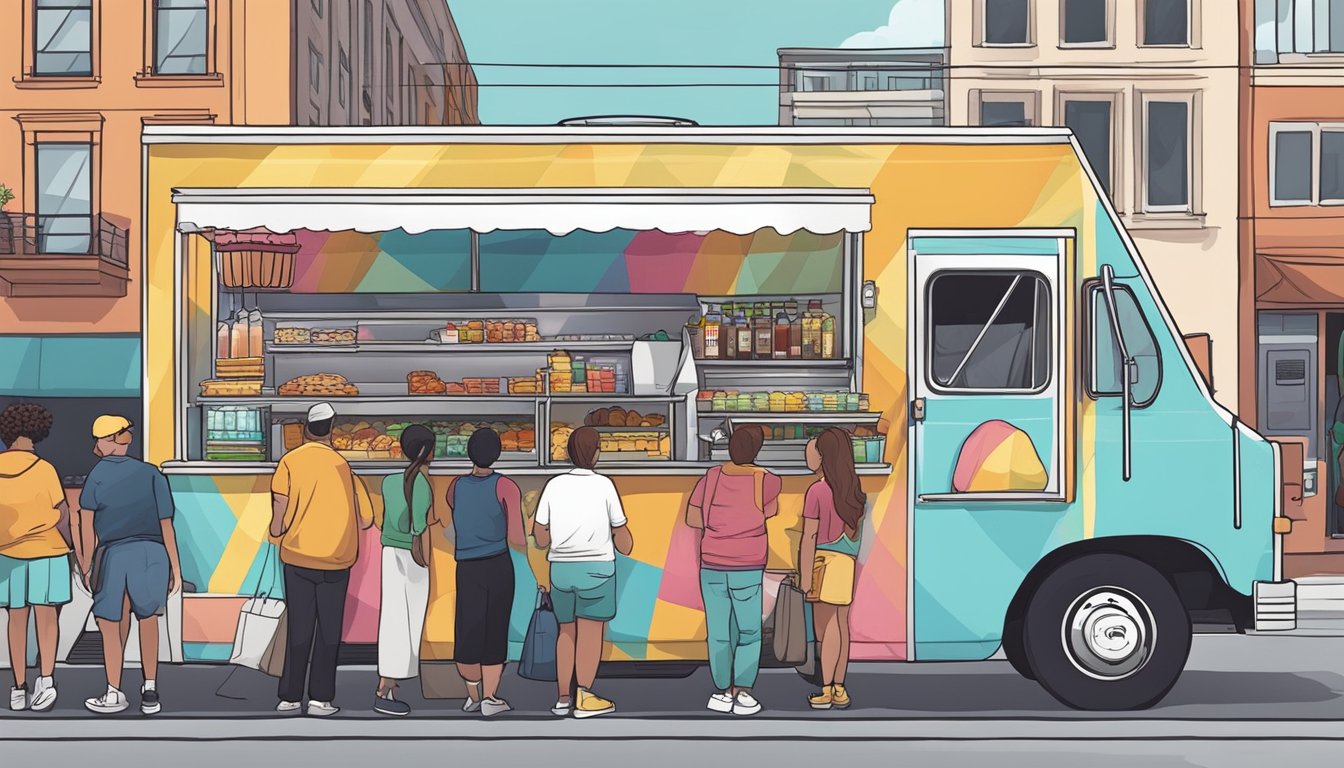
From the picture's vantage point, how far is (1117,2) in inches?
951

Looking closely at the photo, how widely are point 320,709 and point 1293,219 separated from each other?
65.1 ft

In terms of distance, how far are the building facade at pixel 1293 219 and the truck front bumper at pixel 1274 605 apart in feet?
49.7

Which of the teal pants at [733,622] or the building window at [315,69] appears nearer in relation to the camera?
the teal pants at [733,622]

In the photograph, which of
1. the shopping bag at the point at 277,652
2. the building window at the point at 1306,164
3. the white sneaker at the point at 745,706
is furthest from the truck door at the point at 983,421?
the building window at the point at 1306,164

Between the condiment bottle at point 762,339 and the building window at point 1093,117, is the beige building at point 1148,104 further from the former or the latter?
the condiment bottle at point 762,339

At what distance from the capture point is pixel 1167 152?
77.7ft

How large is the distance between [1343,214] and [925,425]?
17.7 meters

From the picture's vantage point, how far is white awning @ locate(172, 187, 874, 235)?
7.88 metres

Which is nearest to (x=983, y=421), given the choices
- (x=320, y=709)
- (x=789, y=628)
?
(x=789, y=628)

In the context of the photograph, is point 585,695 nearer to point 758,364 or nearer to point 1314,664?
point 758,364

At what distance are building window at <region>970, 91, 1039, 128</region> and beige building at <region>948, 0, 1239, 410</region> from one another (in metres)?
0.02

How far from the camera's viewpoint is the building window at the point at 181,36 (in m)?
23.5

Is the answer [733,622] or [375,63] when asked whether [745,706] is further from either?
[375,63]

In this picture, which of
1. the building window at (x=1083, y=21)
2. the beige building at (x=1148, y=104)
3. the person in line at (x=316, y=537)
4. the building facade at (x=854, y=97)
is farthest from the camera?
the building facade at (x=854, y=97)
